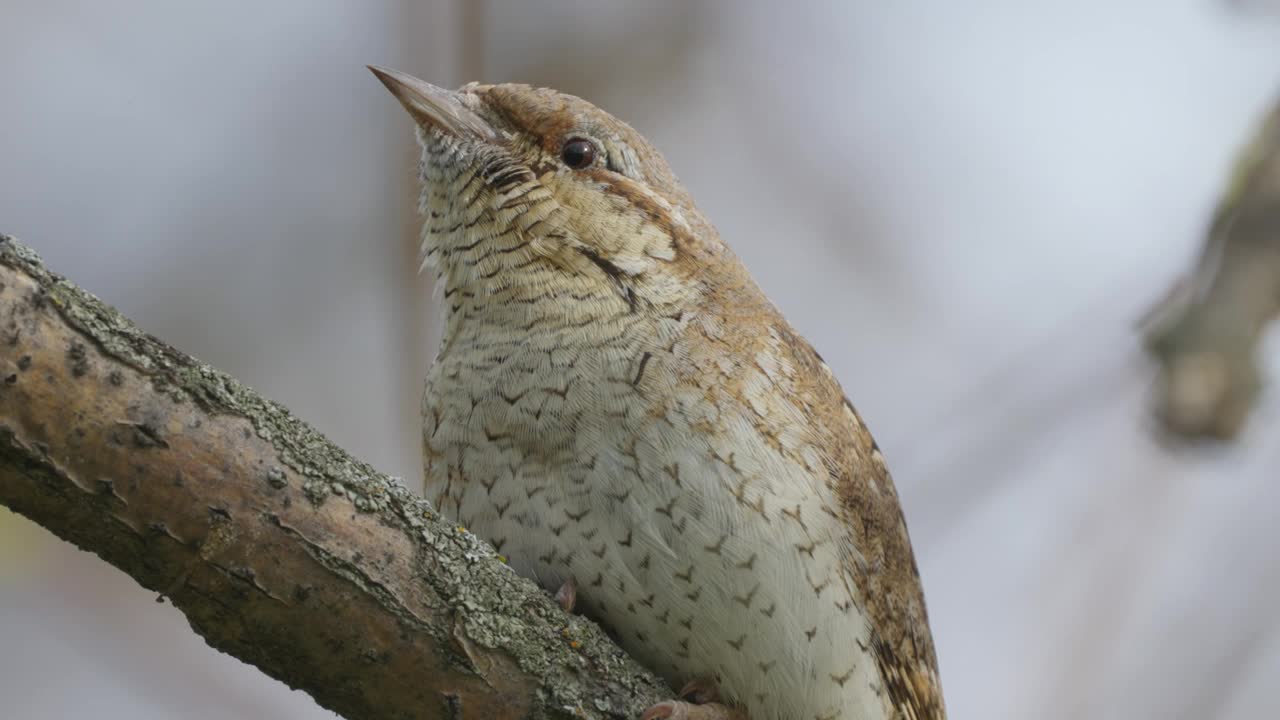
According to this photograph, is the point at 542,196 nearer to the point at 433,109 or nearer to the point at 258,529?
the point at 433,109

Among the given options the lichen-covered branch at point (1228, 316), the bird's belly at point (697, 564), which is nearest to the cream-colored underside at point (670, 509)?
the bird's belly at point (697, 564)

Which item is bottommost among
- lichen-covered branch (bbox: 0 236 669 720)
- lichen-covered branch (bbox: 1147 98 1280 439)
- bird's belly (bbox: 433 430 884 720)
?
lichen-covered branch (bbox: 0 236 669 720)

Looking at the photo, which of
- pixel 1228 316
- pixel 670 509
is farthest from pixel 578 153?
pixel 1228 316

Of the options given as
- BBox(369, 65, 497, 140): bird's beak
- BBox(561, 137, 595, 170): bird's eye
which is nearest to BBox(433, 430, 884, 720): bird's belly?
BBox(561, 137, 595, 170): bird's eye

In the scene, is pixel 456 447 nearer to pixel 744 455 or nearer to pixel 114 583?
pixel 744 455

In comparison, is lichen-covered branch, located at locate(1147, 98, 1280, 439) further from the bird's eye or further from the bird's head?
the bird's eye
